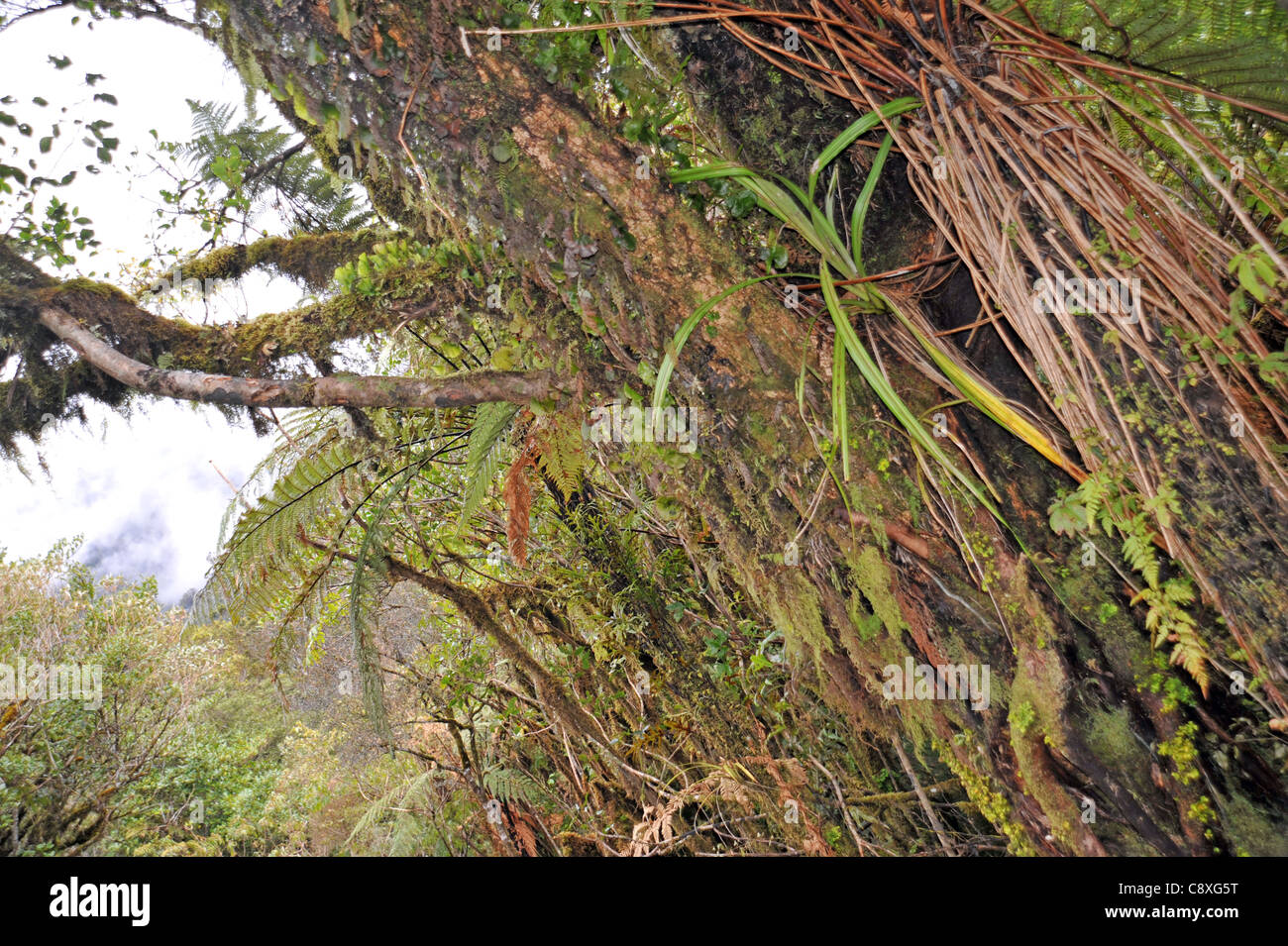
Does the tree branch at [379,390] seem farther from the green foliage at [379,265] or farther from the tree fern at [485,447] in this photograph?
the green foliage at [379,265]

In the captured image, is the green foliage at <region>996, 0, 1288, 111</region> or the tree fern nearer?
the green foliage at <region>996, 0, 1288, 111</region>

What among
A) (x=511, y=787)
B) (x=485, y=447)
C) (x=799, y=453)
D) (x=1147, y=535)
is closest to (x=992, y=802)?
(x=1147, y=535)

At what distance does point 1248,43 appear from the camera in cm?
109

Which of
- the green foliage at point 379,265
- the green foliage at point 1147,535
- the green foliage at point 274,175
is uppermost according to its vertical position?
the green foliage at point 274,175

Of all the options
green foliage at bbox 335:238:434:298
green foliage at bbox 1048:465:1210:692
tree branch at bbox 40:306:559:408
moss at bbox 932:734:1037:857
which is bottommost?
moss at bbox 932:734:1037:857

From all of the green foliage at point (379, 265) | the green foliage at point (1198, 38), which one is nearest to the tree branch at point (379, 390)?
the green foliage at point (379, 265)

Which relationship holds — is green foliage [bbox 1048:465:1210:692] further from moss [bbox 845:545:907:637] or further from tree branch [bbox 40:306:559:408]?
tree branch [bbox 40:306:559:408]

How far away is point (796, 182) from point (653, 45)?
0.40 m

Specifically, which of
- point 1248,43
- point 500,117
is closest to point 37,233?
point 500,117

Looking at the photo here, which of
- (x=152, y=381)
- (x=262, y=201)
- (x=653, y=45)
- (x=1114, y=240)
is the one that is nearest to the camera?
(x=1114, y=240)

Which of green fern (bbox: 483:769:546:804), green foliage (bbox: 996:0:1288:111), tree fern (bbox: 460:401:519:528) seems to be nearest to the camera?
green foliage (bbox: 996:0:1288:111)

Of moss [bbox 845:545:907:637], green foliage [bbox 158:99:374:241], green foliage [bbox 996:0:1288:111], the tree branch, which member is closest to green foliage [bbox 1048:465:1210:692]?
moss [bbox 845:545:907:637]

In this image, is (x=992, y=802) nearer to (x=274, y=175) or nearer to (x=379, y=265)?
(x=379, y=265)

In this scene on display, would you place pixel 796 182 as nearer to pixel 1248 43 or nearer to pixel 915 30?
pixel 915 30
